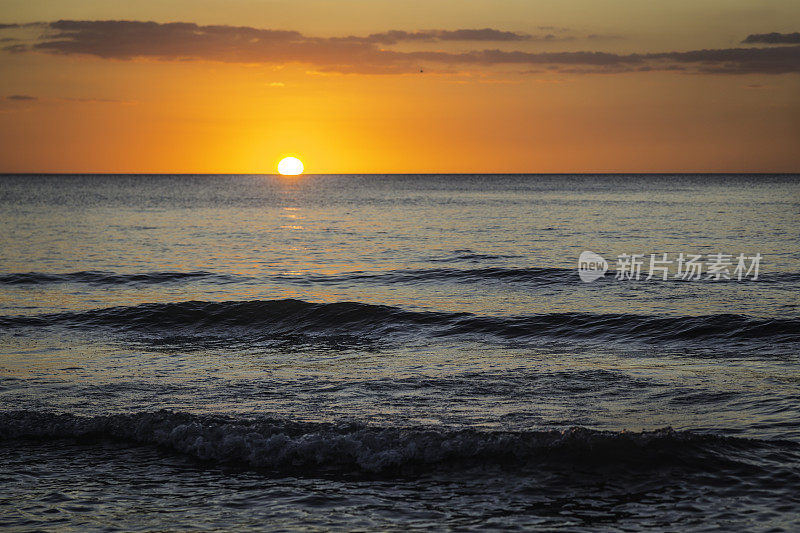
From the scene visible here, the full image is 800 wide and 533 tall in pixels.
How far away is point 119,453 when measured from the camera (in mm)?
10336

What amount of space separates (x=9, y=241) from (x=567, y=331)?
37136 millimetres

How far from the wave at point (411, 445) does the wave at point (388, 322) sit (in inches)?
323

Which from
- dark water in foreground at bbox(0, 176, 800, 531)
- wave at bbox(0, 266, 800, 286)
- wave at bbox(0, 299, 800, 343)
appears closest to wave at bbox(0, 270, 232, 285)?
wave at bbox(0, 266, 800, 286)

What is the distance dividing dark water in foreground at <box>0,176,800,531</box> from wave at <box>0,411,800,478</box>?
0.03 metres

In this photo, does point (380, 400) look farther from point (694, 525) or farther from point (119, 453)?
point (694, 525)

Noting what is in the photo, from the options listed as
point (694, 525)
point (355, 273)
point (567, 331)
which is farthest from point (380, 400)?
point (355, 273)

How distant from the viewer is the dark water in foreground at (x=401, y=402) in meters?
8.50

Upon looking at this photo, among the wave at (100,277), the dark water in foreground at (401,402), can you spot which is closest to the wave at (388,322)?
the dark water in foreground at (401,402)

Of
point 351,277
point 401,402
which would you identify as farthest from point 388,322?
point 351,277

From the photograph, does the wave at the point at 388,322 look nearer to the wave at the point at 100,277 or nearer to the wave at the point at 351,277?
the wave at the point at 351,277

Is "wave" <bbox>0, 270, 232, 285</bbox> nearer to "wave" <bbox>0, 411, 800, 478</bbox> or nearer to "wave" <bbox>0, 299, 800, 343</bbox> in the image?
"wave" <bbox>0, 299, 800, 343</bbox>

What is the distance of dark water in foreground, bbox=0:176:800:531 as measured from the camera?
8.50 meters

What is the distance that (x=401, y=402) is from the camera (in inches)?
480

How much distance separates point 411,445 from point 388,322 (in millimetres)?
10853
